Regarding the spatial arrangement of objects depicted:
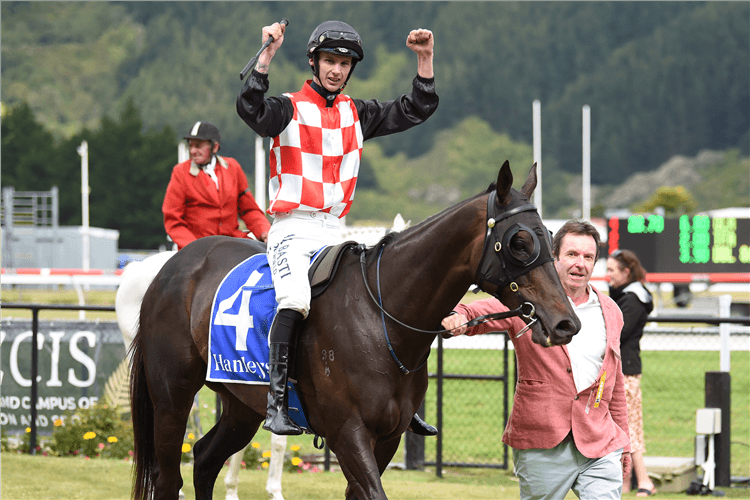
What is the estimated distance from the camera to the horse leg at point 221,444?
14.9ft

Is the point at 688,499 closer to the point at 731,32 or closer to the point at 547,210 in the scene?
the point at 547,210

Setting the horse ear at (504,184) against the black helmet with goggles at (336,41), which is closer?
the horse ear at (504,184)

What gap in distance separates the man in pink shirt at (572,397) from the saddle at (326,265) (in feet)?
1.73

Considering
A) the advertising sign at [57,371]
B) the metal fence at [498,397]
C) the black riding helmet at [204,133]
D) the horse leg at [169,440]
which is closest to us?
the horse leg at [169,440]

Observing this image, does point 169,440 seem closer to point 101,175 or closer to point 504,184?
point 504,184

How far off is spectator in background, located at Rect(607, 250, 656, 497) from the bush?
4.00 meters

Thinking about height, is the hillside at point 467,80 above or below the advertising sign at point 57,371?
above

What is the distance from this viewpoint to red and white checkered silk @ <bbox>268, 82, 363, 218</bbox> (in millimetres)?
3768

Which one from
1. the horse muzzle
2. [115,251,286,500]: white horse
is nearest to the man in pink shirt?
the horse muzzle

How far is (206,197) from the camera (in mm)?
5980

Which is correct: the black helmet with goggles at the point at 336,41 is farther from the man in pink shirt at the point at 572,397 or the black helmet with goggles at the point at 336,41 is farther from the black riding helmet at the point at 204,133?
the black riding helmet at the point at 204,133

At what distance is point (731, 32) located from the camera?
103m

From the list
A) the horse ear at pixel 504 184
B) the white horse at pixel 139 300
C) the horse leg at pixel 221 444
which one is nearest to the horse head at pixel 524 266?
the horse ear at pixel 504 184

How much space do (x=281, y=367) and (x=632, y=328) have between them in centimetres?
371
